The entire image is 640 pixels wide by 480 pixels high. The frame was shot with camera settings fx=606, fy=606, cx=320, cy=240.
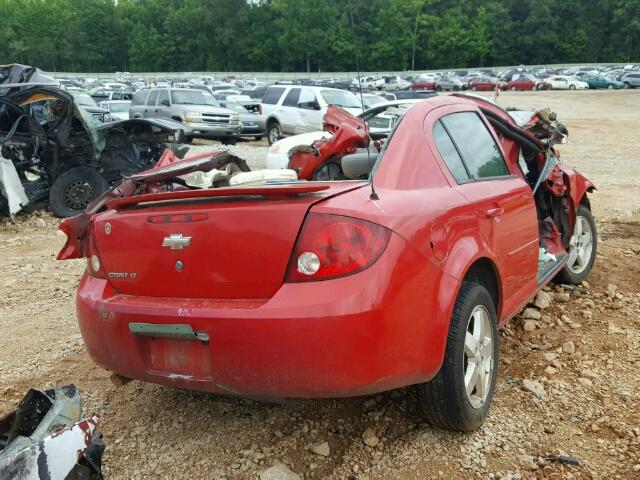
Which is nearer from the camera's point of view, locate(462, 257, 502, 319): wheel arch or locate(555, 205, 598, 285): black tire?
locate(462, 257, 502, 319): wheel arch

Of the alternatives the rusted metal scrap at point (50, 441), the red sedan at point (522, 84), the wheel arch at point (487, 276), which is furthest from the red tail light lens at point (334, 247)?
Result: the red sedan at point (522, 84)

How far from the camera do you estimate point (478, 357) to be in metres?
3.09

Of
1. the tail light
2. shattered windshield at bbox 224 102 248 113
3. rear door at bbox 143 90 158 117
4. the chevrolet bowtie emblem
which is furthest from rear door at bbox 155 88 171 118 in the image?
the chevrolet bowtie emblem

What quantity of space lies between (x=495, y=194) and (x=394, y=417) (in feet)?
4.53

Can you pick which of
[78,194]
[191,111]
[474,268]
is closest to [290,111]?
[191,111]

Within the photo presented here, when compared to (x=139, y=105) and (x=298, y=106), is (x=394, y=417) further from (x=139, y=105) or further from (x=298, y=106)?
(x=139, y=105)

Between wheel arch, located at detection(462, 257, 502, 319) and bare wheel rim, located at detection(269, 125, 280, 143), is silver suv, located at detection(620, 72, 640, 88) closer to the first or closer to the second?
bare wheel rim, located at detection(269, 125, 280, 143)

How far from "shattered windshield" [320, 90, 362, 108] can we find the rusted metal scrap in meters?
16.4

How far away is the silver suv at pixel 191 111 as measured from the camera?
19.9 m

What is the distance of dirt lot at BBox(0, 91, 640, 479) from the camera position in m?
2.87

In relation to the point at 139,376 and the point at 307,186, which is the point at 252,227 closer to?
the point at 307,186

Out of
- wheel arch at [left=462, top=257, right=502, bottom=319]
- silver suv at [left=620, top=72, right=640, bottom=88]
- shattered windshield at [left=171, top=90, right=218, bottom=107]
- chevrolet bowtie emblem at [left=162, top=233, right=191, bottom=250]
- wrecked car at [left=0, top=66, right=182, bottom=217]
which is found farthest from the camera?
silver suv at [left=620, top=72, right=640, bottom=88]

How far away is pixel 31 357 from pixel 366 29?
98085 millimetres

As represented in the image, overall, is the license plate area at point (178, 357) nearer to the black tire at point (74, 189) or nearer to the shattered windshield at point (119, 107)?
the black tire at point (74, 189)
